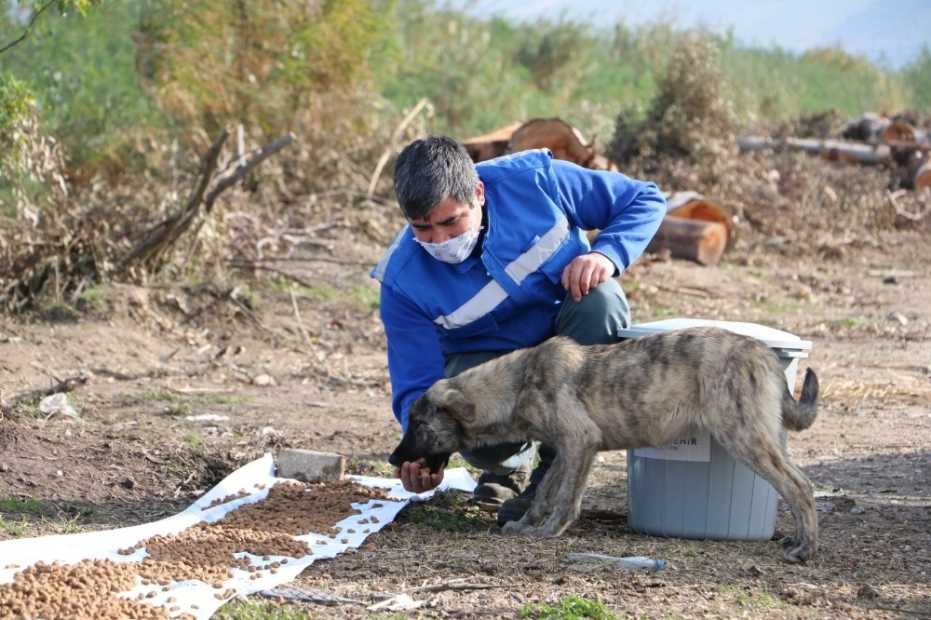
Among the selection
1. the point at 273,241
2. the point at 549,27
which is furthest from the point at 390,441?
the point at 549,27

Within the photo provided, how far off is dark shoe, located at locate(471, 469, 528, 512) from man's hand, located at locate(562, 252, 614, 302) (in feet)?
3.67

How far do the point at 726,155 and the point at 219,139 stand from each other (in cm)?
935

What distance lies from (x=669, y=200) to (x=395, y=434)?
7698 mm

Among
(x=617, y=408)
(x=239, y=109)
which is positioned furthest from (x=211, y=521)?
(x=239, y=109)

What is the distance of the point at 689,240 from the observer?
14.1m

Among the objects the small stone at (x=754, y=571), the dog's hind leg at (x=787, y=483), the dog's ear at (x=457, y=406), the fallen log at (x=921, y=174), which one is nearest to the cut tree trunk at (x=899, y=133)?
the fallen log at (x=921, y=174)

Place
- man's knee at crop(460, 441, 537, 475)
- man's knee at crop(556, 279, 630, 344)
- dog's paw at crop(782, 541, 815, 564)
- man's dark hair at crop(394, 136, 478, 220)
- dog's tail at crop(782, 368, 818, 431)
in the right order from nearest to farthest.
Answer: dog's paw at crop(782, 541, 815, 564)
dog's tail at crop(782, 368, 818, 431)
man's dark hair at crop(394, 136, 478, 220)
man's knee at crop(556, 279, 630, 344)
man's knee at crop(460, 441, 537, 475)

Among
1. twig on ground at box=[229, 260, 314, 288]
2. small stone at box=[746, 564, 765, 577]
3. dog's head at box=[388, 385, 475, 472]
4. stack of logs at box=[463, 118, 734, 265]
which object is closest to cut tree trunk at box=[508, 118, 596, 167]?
stack of logs at box=[463, 118, 734, 265]

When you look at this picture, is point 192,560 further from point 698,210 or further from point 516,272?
point 698,210

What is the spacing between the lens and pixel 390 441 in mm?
7637

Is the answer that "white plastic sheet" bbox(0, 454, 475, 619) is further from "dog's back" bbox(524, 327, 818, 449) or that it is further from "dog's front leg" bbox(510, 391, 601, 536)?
"dog's back" bbox(524, 327, 818, 449)

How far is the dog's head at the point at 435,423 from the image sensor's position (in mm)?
5633

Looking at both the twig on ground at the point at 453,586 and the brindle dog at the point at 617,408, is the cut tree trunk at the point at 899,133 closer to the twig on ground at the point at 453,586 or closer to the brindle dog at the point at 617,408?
the brindle dog at the point at 617,408

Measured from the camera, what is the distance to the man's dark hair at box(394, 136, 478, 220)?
5.38m
